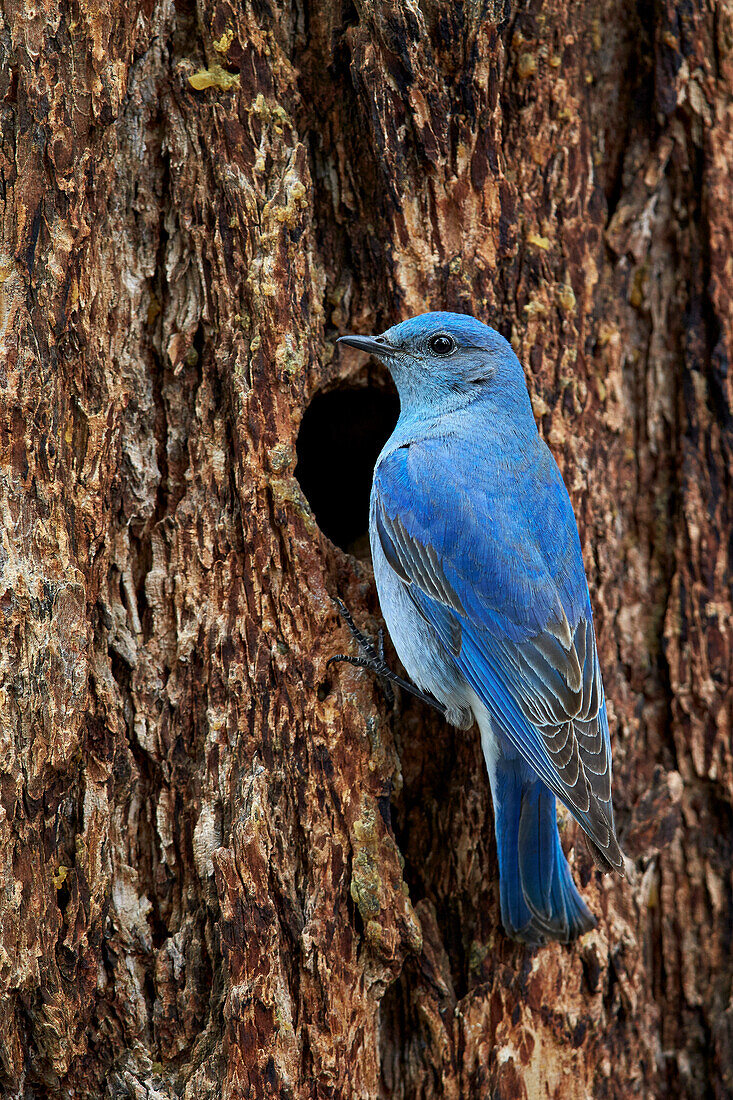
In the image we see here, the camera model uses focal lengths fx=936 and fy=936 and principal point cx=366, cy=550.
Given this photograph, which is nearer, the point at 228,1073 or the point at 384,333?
the point at 228,1073

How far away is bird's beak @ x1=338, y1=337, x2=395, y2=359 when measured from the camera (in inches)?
136

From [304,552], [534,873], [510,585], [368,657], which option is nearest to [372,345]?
[304,552]

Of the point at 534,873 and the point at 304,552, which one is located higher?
the point at 304,552

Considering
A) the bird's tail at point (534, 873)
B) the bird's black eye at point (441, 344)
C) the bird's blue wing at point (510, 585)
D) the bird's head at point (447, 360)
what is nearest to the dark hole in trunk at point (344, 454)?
the bird's head at point (447, 360)

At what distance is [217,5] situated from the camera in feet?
10.5

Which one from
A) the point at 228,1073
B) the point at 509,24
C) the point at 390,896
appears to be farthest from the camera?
the point at 509,24

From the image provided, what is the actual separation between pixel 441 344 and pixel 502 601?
1014mm

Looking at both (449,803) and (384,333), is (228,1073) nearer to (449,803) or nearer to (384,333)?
(449,803)

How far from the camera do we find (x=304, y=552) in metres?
3.31

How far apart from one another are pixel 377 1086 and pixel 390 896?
2.17ft

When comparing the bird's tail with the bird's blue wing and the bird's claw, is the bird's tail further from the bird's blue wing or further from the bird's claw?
the bird's claw

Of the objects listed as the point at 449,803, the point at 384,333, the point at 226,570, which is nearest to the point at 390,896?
the point at 449,803

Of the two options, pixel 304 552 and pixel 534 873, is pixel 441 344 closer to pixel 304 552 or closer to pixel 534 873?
pixel 304 552

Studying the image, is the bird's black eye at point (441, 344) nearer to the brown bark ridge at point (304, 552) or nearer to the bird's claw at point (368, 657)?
the brown bark ridge at point (304, 552)
